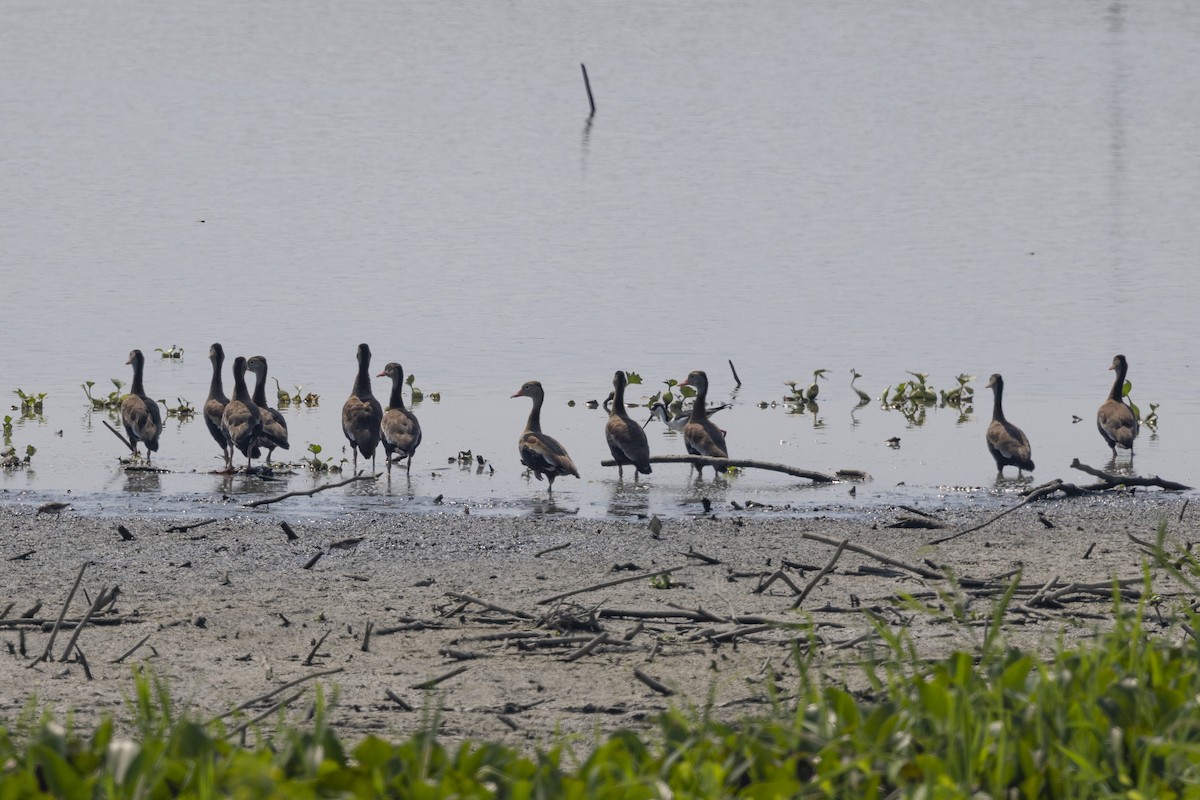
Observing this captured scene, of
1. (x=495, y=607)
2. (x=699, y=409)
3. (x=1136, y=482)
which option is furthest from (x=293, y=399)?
(x=495, y=607)

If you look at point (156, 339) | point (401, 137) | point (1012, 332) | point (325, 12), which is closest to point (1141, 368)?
point (1012, 332)

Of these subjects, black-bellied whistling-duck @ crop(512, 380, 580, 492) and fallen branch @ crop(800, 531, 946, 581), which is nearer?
fallen branch @ crop(800, 531, 946, 581)

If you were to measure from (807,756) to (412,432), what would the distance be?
9.70m

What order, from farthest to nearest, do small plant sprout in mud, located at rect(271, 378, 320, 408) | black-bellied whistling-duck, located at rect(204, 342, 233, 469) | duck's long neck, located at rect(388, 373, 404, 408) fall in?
small plant sprout in mud, located at rect(271, 378, 320, 408)
duck's long neck, located at rect(388, 373, 404, 408)
black-bellied whistling-duck, located at rect(204, 342, 233, 469)

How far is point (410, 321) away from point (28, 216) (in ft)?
40.9

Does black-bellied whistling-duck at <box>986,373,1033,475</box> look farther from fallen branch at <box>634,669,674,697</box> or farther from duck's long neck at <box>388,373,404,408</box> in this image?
fallen branch at <box>634,669,674,697</box>

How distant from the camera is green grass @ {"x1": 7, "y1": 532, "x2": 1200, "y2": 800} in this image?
4.23 metres

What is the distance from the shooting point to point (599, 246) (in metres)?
29.0

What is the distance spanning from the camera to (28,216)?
3152cm

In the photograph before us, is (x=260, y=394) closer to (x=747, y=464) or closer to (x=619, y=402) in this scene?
(x=619, y=402)

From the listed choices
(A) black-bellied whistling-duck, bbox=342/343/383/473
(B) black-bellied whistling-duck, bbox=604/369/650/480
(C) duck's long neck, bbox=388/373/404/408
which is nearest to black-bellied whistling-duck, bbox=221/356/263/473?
(A) black-bellied whistling-duck, bbox=342/343/383/473

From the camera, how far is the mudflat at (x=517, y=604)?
712 cm

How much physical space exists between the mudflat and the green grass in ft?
2.11

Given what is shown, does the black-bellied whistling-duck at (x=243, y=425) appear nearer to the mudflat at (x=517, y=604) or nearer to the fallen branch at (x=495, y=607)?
the mudflat at (x=517, y=604)
